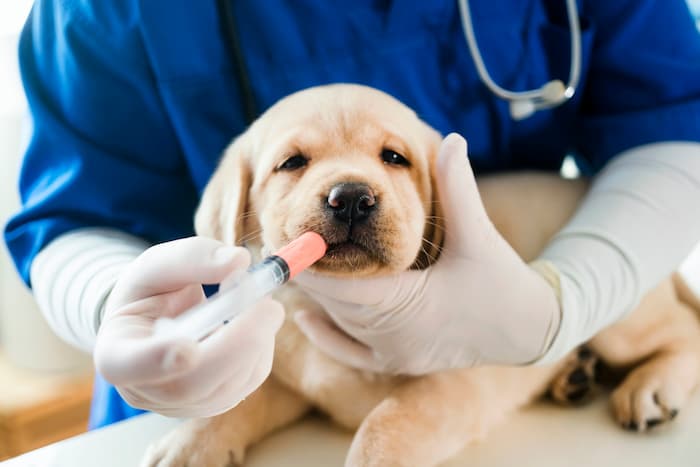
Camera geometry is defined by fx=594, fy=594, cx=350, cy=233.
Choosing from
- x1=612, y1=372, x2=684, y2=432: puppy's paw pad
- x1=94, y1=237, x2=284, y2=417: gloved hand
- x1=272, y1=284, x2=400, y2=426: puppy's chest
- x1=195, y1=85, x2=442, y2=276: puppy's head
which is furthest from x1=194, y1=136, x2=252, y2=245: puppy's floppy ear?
x1=612, y1=372, x2=684, y2=432: puppy's paw pad

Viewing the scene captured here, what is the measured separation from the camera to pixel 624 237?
31.8 inches

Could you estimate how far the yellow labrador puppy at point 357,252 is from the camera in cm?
58

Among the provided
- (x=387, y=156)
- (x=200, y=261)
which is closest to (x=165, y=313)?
(x=200, y=261)

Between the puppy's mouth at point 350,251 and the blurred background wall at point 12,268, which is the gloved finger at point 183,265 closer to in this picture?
the puppy's mouth at point 350,251

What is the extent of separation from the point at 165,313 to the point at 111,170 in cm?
51

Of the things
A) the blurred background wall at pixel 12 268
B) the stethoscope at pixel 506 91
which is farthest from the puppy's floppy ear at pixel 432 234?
the blurred background wall at pixel 12 268

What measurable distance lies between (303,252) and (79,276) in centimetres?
39

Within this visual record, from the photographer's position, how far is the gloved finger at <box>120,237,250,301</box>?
16.7 inches

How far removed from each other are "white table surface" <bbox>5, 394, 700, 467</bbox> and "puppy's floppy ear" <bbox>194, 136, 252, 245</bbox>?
0.76ft

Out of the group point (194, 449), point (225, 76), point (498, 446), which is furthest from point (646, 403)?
point (225, 76)

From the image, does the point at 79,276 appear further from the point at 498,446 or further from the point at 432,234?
the point at 498,446

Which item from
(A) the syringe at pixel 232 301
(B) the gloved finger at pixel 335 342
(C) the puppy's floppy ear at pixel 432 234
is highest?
(A) the syringe at pixel 232 301

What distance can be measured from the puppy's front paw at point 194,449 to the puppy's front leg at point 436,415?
0.14 meters

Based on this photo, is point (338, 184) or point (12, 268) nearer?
point (338, 184)
